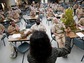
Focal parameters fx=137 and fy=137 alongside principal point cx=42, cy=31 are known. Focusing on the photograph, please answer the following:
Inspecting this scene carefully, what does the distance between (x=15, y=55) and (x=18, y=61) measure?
37 centimetres

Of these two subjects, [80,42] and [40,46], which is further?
[80,42]

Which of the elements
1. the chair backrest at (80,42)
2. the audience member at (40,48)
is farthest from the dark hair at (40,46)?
the chair backrest at (80,42)

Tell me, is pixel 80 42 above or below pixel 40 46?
below

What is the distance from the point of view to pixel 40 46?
5.14 ft

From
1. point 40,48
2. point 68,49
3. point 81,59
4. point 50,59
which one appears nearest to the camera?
point 40,48

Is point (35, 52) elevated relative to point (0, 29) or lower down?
elevated

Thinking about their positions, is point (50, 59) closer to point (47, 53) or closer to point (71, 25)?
point (47, 53)

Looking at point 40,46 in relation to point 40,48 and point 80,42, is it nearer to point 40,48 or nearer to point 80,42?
point 40,48

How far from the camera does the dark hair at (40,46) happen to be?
1.56m

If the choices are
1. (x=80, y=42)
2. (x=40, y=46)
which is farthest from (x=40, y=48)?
(x=80, y=42)

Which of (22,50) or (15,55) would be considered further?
(15,55)

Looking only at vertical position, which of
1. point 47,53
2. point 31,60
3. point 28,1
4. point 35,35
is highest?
point 35,35

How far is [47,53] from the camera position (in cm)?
164

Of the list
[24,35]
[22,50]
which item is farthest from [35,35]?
[24,35]
